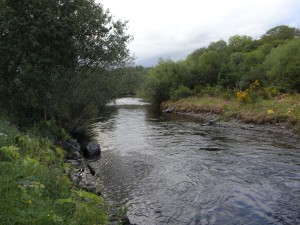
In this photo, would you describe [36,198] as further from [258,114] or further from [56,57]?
[258,114]

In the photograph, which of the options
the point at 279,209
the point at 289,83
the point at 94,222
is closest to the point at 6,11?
the point at 94,222

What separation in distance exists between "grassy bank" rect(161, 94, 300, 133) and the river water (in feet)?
13.1

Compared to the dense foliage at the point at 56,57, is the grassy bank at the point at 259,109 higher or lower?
lower

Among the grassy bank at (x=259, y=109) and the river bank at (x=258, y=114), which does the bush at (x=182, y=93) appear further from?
the river bank at (x=258, y=114)

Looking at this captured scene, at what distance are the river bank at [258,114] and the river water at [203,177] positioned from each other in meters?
2.70

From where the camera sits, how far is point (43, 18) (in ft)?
62.5

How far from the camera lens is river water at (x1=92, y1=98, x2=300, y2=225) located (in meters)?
10.7

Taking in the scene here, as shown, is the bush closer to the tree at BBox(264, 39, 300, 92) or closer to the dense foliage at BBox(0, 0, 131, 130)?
the tree at BBox(264, 39, 300, 92)

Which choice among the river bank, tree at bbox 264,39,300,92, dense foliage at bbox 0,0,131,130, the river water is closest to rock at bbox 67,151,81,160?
the river water

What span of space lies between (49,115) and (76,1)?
25.9 ft

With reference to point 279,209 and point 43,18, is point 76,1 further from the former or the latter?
point 279,209

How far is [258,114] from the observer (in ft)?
102

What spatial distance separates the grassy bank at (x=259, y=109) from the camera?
28219 mm

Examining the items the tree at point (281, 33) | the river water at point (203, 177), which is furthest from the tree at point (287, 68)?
the tree at point (281, 33)
